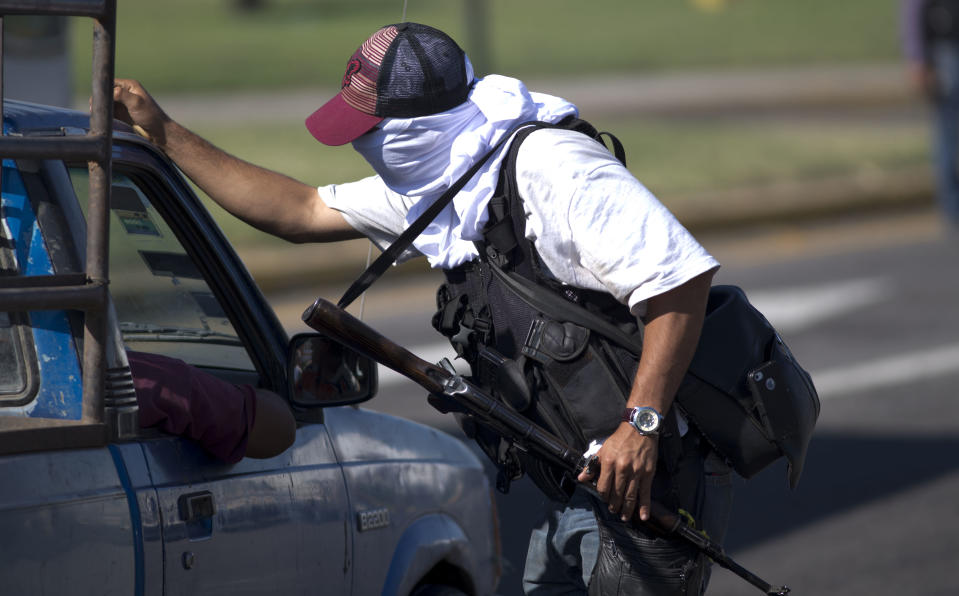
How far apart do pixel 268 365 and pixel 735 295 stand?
42.7 inches

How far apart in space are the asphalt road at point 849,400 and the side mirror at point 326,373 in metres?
1.50

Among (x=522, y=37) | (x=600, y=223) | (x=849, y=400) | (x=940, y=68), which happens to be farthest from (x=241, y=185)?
(x=522, y=37)

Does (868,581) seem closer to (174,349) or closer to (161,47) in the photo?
(174,349)

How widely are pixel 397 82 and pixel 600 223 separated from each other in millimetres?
580

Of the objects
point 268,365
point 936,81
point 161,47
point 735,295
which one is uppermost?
point 735,295

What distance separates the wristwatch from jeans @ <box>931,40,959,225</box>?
386 inches

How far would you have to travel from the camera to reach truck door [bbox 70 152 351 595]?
265 cm

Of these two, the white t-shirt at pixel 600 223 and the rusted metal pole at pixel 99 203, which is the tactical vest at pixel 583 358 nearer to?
the white t-shirt at pixel 600 223

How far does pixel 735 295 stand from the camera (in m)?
3.10

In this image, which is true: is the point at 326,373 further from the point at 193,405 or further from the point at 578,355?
the point at 578,355

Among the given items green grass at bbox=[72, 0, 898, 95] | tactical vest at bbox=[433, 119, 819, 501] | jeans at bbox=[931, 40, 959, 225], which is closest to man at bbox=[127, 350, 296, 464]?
tactical vest at bbox=[433, 119, 819, 501]

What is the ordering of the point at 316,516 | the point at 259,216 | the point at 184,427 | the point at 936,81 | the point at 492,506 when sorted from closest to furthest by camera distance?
the point at 184,427
the point at 316,516
the point at 259,216
the point at 492,506
the point at 936,81

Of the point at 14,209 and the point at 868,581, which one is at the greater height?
the point at 14,209

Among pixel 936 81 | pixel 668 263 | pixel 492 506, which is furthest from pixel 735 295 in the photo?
pixel 936 81
